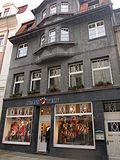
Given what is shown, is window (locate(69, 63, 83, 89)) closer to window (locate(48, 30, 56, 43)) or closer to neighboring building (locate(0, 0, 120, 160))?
neighboring building (locate(0, 0, 120, 160))

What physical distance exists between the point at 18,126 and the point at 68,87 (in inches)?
210

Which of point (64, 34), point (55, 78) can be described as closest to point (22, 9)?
point (64, 34)

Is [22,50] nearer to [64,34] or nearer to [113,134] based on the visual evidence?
[64,34]

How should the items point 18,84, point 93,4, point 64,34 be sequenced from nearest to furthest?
point 64,34 → point 18,84 → point 93,4

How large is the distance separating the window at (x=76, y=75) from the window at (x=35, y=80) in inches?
117

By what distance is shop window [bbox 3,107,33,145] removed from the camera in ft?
38.8

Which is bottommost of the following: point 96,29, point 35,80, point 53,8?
point 35,80

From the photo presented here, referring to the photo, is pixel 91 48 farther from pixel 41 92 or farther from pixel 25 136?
pixel 25 136

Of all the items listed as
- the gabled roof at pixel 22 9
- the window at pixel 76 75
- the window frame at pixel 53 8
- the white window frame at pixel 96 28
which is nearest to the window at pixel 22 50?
the window frame at pixel 53 8

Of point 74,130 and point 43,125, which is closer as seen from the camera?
point 74,130

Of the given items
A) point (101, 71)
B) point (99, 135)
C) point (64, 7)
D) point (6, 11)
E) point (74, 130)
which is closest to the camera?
point (99, 135)

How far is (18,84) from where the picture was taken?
14.0 meters

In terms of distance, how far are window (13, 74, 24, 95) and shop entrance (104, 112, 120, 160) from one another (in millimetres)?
7691

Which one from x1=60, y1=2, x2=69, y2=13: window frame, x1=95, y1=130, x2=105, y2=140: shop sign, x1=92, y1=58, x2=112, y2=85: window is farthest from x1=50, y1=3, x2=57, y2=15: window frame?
x1=95, y1=130, x2=105, y2=140: shop sign
